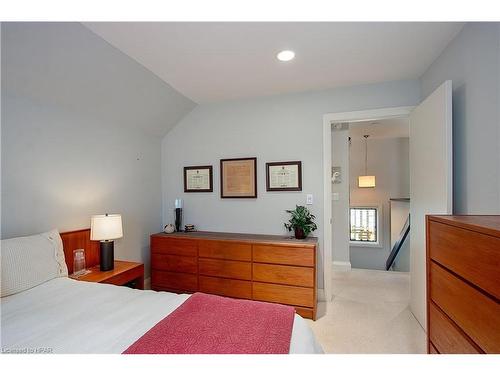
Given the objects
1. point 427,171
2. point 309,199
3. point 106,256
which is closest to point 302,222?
point 309,199

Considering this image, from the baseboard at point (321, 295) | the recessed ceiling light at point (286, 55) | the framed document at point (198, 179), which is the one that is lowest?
the baseboard at point (321, 295)

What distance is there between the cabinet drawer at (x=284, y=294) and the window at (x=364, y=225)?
14.1 feet

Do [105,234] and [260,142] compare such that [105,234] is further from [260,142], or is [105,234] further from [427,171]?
[427,171]

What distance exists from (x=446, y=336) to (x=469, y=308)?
10.9 inches

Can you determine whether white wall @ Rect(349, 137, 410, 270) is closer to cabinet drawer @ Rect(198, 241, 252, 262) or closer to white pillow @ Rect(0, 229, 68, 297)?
cabinet drawer @ Rect(198, 241, 252, 262)

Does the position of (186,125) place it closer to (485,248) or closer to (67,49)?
(67,49)

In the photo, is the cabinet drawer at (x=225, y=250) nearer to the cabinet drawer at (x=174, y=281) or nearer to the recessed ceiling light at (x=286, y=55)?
the cabinet drawer at (x=174, y=281)

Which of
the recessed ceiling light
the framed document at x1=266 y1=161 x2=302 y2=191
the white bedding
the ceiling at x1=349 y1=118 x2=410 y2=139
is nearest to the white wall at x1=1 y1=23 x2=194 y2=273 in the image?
the white bedding

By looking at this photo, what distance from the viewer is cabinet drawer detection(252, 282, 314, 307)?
228 centimetres

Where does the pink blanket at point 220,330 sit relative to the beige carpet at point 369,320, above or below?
above

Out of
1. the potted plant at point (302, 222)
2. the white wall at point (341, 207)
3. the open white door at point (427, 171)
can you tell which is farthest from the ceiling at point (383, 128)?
the potted plant at point (302, 222)

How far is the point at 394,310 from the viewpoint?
2.45m

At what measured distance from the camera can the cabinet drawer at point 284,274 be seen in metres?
2.27

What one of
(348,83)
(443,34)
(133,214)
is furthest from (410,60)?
(133,214)
